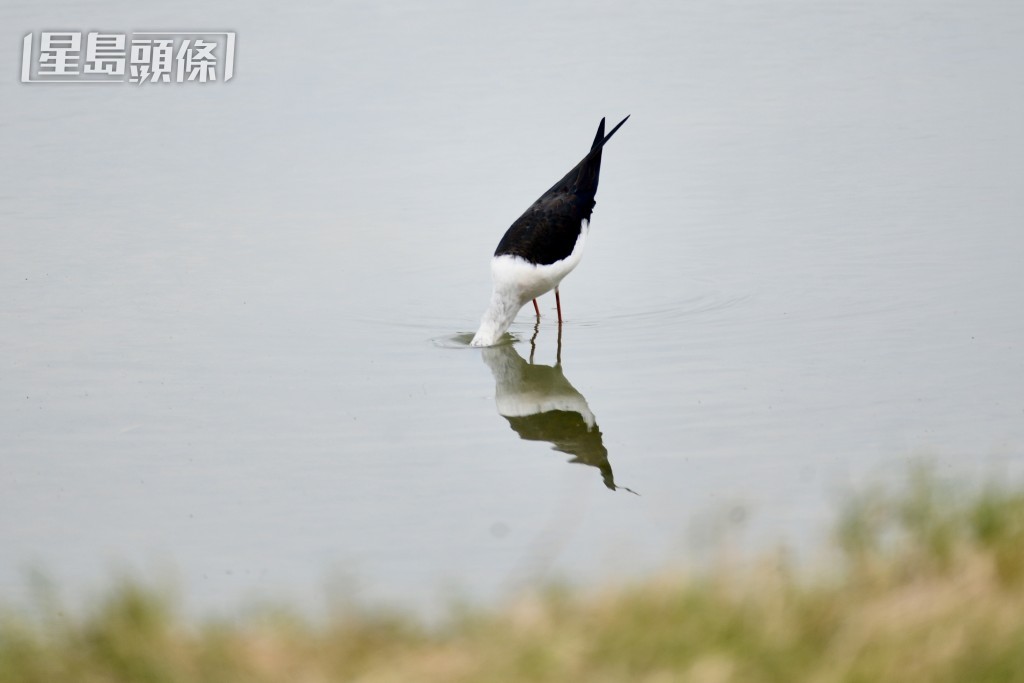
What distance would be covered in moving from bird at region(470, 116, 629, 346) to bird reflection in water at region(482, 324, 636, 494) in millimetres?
205

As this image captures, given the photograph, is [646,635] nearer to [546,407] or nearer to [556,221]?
[546,407]

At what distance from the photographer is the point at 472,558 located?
20.0 ft

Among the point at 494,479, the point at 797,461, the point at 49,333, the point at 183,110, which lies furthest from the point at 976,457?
the point at 183,110

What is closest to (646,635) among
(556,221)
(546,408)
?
(546,408)

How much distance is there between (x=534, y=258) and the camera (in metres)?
9.49

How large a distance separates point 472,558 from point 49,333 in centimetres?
448

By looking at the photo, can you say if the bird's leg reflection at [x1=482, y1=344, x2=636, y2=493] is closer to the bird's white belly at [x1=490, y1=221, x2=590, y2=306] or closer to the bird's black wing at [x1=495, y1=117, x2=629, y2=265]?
the bird's white belly at [x1=490, y1=221, x2=590, y2=306]

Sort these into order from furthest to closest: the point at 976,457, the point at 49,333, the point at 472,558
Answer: the point at 49,333 < the point at 976,457 < the point at 472,558

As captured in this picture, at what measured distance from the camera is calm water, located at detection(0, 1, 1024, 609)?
21.7 feet

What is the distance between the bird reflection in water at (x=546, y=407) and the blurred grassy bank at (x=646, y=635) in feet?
7.98

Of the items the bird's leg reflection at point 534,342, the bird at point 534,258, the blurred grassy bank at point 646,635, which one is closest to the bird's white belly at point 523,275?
the bird at point 534,258

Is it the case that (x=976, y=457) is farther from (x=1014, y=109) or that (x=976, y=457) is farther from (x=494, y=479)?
(x=1014, y=109)

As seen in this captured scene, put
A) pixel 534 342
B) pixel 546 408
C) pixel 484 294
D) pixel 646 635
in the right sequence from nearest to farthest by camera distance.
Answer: pixel 646 635 < pixel 546 408 < pixel 534 342 < pixel 484 294

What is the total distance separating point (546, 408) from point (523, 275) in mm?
1414
